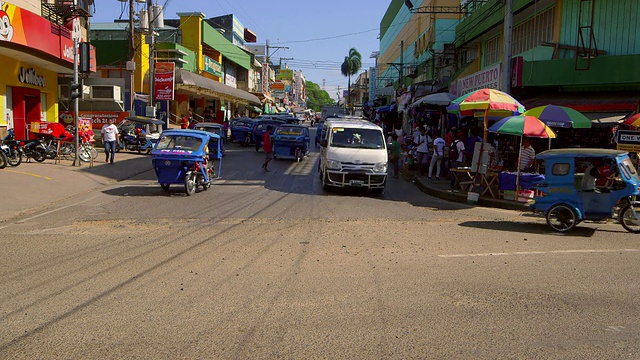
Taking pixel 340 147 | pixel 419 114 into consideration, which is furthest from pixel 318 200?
pixel 419 114

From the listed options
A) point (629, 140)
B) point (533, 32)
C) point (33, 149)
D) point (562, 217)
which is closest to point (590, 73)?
point (629, 140)

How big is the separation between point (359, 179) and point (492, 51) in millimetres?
14277

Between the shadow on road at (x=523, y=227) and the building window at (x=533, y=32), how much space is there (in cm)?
1068

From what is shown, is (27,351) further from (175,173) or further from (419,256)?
(175,173)

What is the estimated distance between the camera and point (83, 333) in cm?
481

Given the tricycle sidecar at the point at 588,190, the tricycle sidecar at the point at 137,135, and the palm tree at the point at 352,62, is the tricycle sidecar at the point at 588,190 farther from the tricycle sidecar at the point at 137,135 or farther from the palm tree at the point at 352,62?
the palm tree at the point at 352,62

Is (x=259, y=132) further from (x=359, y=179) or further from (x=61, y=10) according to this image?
(x=359, y=179)

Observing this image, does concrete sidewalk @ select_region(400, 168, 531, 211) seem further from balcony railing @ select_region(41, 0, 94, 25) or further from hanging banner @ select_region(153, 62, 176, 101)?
hanging banner @ select_region(153, 62, 176, 101)

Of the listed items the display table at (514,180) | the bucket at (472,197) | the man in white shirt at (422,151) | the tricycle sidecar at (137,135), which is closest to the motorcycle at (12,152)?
the tricycle sidecar at (137,135)

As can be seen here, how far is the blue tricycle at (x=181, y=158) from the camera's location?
14.1 meters

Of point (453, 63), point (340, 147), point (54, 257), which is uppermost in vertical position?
point (453, 63)

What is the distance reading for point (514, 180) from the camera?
45.4ft

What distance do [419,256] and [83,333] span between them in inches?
188

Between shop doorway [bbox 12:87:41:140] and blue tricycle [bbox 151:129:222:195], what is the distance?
35.9 feet
